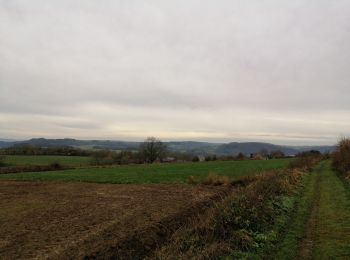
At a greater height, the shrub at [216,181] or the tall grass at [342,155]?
the tall grass at [342,155]

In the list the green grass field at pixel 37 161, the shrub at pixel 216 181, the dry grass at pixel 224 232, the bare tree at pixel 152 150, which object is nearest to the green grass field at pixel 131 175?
the shrub at pixel 216 181

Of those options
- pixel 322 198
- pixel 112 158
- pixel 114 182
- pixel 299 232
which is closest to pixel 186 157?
pixel 112 158

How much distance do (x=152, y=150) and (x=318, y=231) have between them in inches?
3152

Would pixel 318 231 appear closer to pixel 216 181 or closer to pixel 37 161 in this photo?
pixel 216 181

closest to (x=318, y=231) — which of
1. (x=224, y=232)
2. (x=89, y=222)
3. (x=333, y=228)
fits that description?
(x=333, y=228)

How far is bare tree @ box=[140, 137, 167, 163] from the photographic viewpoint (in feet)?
298

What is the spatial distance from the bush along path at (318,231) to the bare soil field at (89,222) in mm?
4060

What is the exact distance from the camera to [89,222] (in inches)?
582

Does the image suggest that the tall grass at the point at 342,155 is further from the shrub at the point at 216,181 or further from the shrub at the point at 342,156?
the shrub at the point at 216,181

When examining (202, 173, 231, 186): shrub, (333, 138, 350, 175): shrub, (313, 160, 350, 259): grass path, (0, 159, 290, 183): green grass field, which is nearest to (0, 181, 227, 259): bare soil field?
(313, 160, 350, 259): grass path

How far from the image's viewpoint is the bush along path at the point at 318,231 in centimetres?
922

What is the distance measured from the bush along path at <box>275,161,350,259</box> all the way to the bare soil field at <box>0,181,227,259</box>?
406cm

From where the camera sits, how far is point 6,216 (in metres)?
16.0

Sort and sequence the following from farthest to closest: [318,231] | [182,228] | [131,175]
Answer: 1. [131,175]
2. [182,228]
3. [318,231]
